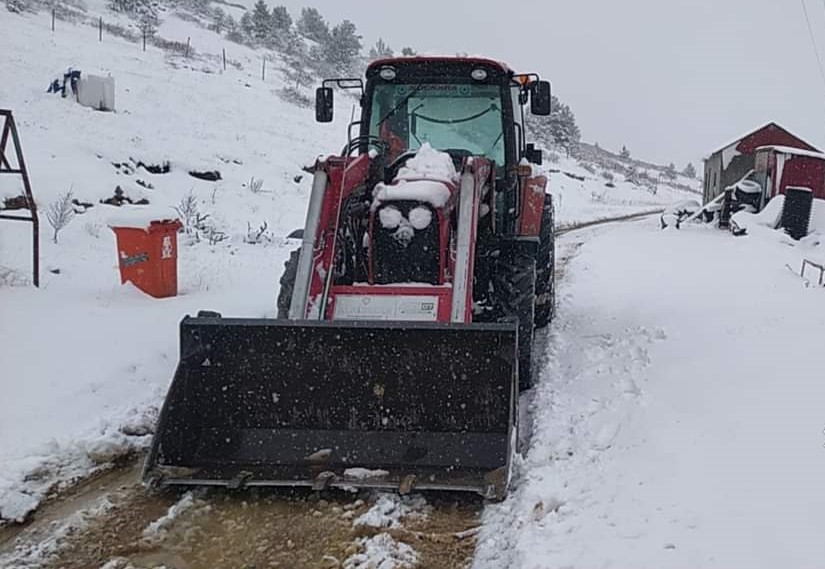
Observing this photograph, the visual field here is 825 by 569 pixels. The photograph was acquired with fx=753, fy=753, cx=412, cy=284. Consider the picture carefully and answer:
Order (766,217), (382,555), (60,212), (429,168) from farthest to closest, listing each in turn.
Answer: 1. (766,217)
2. (60,212)
3. (429,168)
4. (382,555)

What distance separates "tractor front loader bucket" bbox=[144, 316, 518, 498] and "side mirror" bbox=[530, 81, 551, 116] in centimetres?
276

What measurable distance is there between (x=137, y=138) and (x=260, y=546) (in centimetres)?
1695

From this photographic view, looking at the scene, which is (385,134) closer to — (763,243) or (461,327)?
(461,327)

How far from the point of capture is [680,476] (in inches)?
152

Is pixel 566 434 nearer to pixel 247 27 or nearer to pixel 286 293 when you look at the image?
pixel 286 293

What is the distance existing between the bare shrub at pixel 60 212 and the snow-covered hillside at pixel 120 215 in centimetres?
19

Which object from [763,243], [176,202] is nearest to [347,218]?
[176,202]

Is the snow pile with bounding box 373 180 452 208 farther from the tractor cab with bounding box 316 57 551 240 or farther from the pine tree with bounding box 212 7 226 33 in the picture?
the pine tree with bounding box 212 7 226 33

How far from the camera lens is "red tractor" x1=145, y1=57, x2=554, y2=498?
4.14m

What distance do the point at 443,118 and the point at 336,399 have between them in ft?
9.51

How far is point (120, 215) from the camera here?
7.58m

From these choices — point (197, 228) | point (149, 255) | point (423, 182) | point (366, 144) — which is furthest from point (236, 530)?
point (197, 228)

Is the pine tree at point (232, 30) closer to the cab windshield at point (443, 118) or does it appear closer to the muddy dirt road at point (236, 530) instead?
the cab windshield at point (443, 118)

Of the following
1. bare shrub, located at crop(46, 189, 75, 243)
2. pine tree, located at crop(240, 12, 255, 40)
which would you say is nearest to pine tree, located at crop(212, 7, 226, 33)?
pine tree, located at crop(240, 12, 255, 40)
